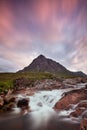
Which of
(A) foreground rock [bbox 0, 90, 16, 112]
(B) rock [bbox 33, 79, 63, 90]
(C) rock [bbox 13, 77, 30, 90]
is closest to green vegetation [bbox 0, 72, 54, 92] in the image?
(C) rock [bbox 13, 77, 30, 90]

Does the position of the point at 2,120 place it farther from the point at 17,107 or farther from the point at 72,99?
the point at 72,99

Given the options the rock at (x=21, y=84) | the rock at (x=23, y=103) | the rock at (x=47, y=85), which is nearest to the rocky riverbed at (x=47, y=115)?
the rock at (x=23, y=103)

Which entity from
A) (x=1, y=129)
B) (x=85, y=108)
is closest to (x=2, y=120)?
(x=1, y=129)

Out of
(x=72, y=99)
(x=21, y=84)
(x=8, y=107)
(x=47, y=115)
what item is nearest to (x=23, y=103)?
(x=8, y=107)

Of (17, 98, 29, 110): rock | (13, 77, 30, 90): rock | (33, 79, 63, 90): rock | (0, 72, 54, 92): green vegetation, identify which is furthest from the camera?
(13, 77, 30, 90): rock

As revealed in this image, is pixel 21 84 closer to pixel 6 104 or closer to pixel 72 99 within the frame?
pixel 6 104

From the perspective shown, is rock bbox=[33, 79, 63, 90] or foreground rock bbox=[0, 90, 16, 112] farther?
rock bbox=[33, 79, 63, 90]

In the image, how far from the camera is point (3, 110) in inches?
1309

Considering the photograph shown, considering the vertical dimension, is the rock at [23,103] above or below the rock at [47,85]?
below

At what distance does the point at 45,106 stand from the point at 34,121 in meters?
11.4

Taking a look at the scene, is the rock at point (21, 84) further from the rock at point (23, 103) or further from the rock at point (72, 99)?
the rock at point (72, 99)

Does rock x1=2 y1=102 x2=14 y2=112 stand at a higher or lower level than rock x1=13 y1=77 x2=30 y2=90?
lower

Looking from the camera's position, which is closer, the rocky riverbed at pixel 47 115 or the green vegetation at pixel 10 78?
the rocky riverbed at pixel 47 115

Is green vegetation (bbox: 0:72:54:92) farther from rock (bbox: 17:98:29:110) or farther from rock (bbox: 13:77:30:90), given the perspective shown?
rock (bbox: 17:98:29:110)
